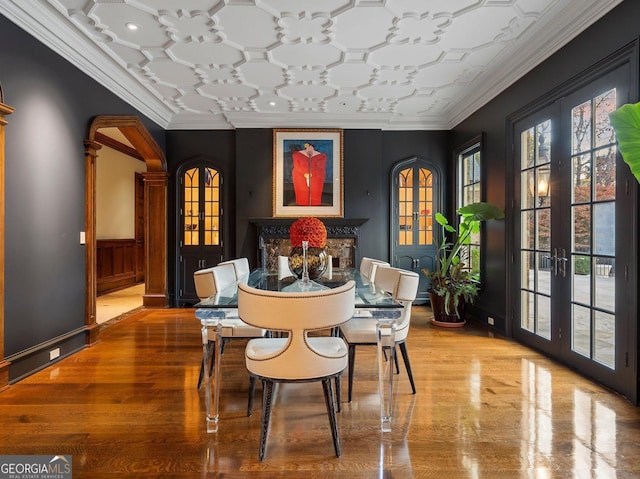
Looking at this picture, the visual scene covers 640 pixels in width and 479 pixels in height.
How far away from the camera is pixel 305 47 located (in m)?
3.87

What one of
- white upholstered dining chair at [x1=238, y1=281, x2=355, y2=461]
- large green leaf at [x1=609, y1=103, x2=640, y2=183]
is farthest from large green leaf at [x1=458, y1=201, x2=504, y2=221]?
white upholstered dining chair at [x1=238, y1=281, x2=355, y2=461]

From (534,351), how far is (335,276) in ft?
7.25

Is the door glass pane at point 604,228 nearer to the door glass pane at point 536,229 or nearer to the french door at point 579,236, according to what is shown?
the french door at point 579,236

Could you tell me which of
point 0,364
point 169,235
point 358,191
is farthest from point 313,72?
point 0,364

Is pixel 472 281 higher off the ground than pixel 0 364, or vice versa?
pixel 472 281

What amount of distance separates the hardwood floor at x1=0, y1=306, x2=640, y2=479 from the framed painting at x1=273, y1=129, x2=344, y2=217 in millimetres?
3163

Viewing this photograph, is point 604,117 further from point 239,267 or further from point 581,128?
point 239,267

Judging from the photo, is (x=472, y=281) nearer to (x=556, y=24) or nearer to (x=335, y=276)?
(x=335, y=276)

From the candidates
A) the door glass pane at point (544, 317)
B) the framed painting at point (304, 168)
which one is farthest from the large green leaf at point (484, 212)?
the framed painting at point (304, 168)

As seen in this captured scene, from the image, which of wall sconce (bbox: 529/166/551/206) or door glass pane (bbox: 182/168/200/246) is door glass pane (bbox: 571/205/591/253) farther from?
door glass pane (bbox: 182/168/200/246)

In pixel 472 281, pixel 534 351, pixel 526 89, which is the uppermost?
pixel 526 89

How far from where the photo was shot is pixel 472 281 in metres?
4.96

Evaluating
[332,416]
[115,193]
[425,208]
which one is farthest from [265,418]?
[115,193]

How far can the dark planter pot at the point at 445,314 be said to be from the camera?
4.94 metres
